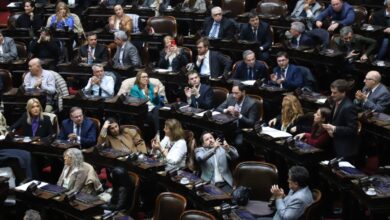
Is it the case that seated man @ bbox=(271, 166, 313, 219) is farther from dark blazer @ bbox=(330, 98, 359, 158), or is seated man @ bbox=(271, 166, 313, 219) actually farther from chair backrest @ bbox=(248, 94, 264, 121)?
chair backrest @ bbox=(248, 94, 264, 121)

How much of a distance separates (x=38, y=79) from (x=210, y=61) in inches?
81.3

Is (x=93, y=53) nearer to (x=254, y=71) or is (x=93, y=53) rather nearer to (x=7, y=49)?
(x=7, y=49)

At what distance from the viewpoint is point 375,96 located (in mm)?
7602

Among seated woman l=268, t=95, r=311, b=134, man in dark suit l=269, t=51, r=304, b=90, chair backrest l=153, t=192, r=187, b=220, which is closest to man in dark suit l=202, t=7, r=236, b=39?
man in dark suit l=269, t=51, r=304, b=90

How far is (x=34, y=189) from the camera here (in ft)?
22.4

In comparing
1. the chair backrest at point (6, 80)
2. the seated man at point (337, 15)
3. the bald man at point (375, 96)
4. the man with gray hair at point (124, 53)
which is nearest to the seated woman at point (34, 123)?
the chair backrest at point (6, 80)

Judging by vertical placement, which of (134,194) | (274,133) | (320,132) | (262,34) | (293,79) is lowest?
(134,194)

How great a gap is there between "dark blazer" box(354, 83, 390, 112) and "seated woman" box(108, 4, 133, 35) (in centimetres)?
382

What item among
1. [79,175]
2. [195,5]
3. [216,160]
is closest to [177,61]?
[195,5]

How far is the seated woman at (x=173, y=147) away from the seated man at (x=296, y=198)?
58.0 inches

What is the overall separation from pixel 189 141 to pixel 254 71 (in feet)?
5.80

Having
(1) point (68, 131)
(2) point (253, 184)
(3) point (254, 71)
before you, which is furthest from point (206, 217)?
(3) point (254, 71)

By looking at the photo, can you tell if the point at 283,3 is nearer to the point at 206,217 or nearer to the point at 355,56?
the point at 355,56

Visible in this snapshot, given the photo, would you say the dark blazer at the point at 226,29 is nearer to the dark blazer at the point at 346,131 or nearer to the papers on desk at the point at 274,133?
the papers on desk at the point at 274,133
